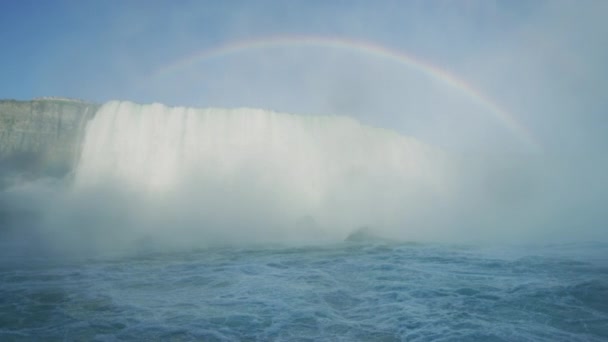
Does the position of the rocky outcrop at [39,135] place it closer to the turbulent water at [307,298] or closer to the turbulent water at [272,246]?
the turbulent water at [272,246]

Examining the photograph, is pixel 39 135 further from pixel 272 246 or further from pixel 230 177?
pixel 272 246

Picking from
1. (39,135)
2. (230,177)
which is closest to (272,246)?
(230,177)

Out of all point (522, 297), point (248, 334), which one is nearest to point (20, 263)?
point (248, 334)

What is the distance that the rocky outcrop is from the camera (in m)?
Result: 27.8

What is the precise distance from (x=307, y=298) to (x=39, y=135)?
28889 mm

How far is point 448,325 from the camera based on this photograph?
571cm

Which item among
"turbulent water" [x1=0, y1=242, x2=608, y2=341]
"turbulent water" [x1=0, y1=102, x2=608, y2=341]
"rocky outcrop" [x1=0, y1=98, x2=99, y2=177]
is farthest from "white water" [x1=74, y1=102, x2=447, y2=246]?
"rocky outcrop" [x1=0, y1=98, x2=99, y2=177]

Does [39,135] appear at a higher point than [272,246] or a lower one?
higher

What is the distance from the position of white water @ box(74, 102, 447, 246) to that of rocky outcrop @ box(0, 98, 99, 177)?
815 centimetres

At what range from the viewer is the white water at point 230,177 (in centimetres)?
1922

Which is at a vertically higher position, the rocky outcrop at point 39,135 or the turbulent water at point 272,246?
the rocky outcrop at point 39,135

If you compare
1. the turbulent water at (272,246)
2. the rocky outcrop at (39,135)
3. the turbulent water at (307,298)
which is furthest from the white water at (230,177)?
the rocky outcrop at (39,135)

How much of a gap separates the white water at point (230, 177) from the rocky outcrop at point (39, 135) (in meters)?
8.15

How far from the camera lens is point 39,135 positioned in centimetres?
2833
